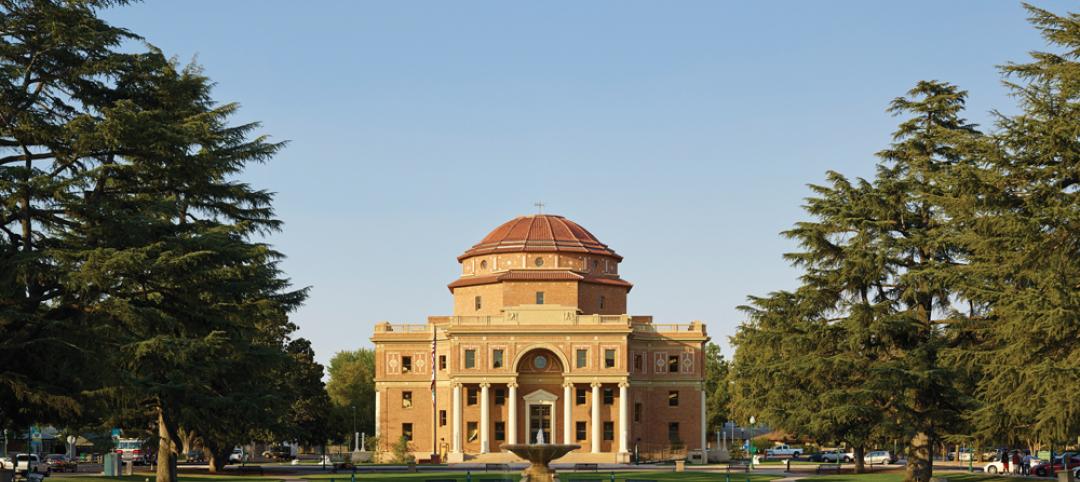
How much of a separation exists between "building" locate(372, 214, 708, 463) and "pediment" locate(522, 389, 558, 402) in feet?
0.33

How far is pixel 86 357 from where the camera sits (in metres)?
30.4

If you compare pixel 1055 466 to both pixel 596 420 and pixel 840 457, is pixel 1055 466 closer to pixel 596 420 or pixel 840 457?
pixel 840 457

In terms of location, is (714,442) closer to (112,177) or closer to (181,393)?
(181,393)

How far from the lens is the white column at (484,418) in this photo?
308ft

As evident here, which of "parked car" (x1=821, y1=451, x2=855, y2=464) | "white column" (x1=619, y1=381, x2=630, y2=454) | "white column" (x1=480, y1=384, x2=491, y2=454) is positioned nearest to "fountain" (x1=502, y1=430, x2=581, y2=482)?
"parked car" (x1=821, y1=451, x2=855, y2=464)

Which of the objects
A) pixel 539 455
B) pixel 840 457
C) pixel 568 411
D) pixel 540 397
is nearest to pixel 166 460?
pixel 539 455

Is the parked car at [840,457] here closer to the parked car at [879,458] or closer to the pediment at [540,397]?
the parked car at [879,458]

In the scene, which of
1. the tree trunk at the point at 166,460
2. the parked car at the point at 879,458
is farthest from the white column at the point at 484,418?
the tree trunk at the point at 166,460

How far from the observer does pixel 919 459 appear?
156ft

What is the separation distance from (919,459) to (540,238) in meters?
57.4

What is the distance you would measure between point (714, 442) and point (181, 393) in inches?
3768

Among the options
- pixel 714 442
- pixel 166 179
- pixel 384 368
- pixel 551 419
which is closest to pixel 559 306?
pixel 551 419

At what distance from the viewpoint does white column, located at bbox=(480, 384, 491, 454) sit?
9400cm

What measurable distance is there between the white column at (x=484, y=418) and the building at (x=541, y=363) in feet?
0.30
